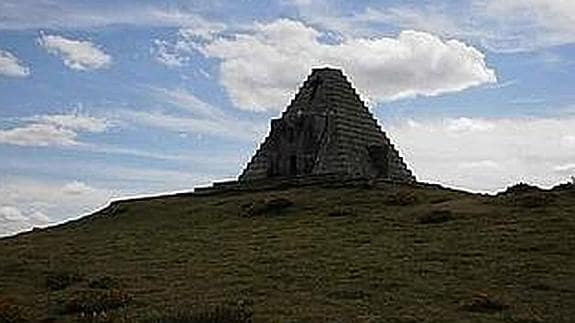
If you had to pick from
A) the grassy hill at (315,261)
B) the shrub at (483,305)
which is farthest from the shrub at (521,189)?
the shrub at (483,305)

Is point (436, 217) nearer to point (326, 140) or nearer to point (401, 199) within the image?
point (401, 199)

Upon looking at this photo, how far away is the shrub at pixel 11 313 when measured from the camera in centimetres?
1758

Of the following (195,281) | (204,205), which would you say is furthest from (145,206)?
(195,281)

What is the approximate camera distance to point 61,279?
76.5 feet

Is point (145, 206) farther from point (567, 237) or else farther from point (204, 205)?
point (567, 237)

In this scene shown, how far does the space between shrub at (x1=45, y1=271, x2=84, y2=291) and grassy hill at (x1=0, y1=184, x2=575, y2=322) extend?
60mm

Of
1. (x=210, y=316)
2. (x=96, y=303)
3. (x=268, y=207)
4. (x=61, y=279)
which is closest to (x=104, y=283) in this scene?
(x=61, y=279)

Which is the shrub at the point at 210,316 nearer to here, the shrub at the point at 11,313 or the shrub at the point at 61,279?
the shrub at the point at 11,313

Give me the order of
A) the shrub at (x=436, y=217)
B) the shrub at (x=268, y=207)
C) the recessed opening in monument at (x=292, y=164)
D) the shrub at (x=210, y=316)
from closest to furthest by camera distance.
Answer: the shrub at (x=210, y=316)
the shrub at (x=436, y=217)
the shrub at (x=268, y=207)
the recessed opening in monument at (x=292, y=164)

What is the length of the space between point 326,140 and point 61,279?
2944 cm

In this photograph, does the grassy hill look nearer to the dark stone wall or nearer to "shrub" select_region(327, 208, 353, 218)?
"shrub" select_region(327, 208, 353, 218)

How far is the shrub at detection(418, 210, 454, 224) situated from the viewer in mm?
30516

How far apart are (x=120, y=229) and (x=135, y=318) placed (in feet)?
65.2

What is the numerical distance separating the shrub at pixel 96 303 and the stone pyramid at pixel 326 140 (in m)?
28.4
